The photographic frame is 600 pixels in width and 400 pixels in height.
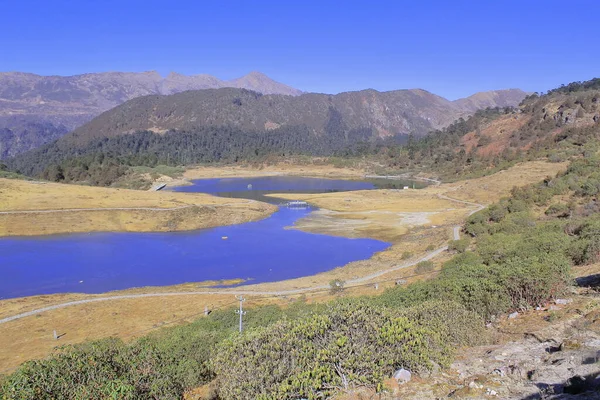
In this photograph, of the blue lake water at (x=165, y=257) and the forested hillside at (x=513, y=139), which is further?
the forested hillside at (x=513, y=139)

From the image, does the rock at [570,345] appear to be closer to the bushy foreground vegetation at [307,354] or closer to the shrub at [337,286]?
the bushy foreground vegetation at [307,354]

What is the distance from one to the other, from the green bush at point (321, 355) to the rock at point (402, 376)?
0.17m

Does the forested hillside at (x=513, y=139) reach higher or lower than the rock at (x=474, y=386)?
higher

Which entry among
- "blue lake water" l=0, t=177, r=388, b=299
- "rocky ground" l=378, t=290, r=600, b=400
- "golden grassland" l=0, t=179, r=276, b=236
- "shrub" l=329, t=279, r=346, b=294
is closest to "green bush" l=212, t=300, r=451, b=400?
"rocky ground" l=378, t=290, r=600, b=400

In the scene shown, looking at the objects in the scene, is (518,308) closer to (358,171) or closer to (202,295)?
(202,295)

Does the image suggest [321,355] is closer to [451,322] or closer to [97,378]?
[97,378]

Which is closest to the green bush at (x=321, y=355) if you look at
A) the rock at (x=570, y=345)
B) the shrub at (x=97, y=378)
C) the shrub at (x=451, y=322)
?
the shrub at (x=451, y=322)

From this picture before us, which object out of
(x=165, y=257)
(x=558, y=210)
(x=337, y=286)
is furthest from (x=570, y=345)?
(x=165, y=257)

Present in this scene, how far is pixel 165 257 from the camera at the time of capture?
4819 centimetres

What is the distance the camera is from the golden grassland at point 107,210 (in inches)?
2466

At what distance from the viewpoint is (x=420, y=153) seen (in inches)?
6304

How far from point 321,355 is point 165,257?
137 ft

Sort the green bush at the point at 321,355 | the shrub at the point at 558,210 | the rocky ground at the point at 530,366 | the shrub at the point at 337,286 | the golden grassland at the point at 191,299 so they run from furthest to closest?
the shrub at the point at 558,210, the shrub at the point at 337,286, the golden grassland at the point at 191,299, the green bush at the point at 321,355, the rocky ground at the point at 530,366

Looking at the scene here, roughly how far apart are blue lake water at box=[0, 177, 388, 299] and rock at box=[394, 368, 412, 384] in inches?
1191
